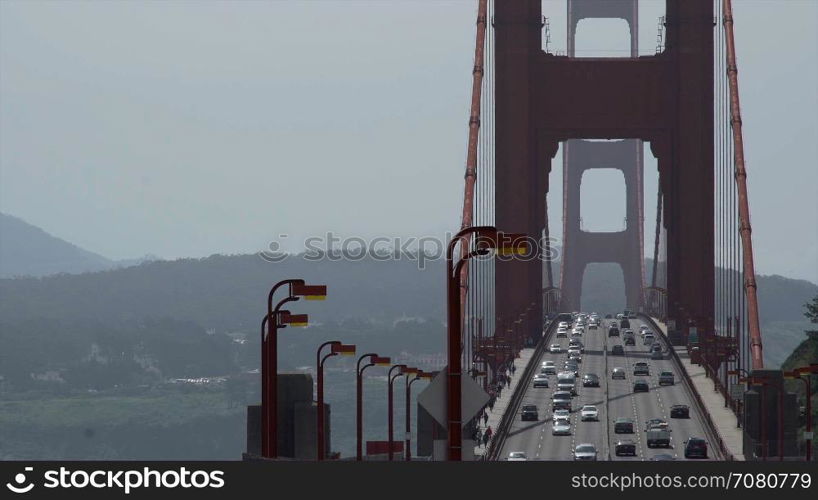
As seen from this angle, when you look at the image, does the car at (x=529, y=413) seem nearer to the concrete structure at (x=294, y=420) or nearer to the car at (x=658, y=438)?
the car at (x=658, y=438)

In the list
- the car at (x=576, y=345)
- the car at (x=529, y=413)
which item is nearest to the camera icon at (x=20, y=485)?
the car at (x=529, y=413)

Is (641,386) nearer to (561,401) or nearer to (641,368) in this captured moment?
(641,368)

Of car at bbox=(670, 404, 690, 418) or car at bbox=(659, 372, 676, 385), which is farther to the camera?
car at bbox=(659, 372, 676, 385)

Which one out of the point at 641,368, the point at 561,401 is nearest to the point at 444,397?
the point at 561,401

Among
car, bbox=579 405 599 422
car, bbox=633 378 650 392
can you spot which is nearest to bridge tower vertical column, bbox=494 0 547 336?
car, bbox=633 378 650 392

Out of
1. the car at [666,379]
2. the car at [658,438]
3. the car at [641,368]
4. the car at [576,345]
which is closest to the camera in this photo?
the car at [658,438]

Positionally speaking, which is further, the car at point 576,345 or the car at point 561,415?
the car at point 576,345

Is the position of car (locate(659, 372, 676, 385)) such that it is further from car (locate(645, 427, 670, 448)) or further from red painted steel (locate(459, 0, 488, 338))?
car (locate(645, 427, 670, 448))
